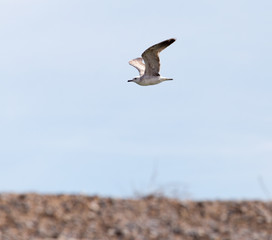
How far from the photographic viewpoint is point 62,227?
8500 millimetres

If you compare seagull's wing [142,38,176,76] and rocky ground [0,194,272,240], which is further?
seagull's wing [142,38,176,76]

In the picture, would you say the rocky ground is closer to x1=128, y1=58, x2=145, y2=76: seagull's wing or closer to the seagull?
the seagull

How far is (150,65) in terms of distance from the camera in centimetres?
1966

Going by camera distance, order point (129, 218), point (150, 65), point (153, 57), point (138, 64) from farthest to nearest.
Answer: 1. point (138, 64)
2. point (150, 65)
3. point (153, 57)
4. point (129, 218)

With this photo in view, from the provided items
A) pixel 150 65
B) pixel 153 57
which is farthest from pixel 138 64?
pixel 153 57

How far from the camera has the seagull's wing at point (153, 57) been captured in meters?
18.2

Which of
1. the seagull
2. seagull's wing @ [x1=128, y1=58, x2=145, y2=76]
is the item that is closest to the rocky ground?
the seagull

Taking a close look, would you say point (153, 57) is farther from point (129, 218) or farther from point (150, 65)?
point (129, 218)

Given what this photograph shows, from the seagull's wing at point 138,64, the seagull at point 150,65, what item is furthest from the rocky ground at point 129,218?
the seagull's wing at point 138,64

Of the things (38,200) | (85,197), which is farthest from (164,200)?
(38,200)

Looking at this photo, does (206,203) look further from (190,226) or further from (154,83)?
(154,83)

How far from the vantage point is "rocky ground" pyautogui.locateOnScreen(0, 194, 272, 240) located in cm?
840

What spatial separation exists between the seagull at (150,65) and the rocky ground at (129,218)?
30.2 ft

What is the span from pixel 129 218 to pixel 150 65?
443 inches
